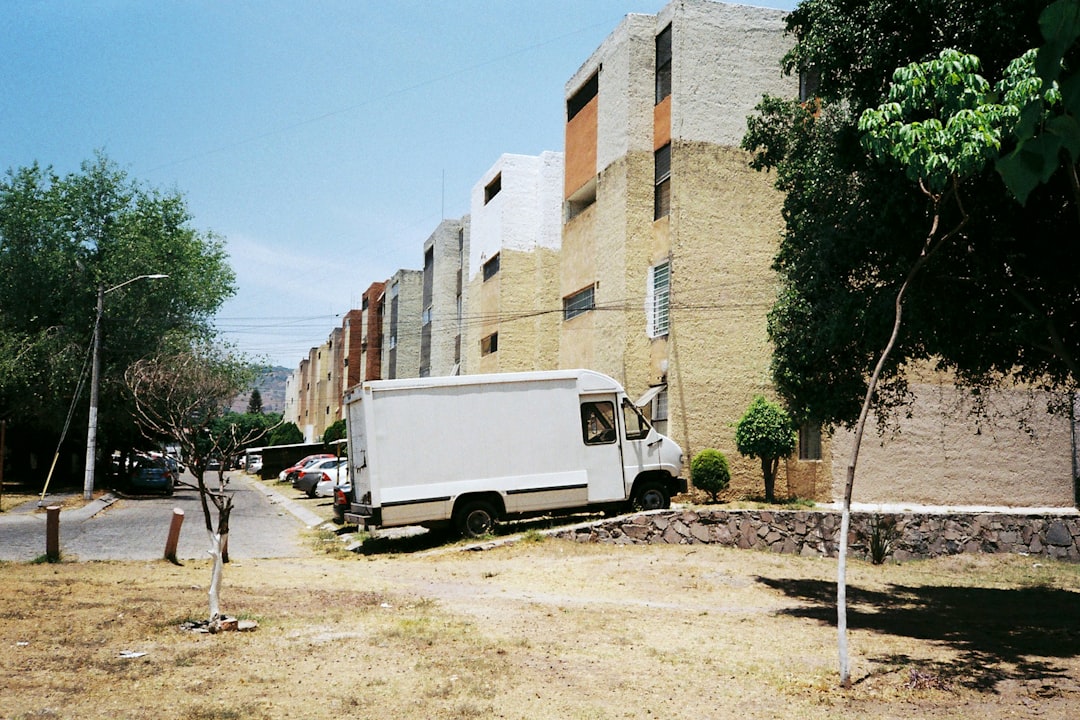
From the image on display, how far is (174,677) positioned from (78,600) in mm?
4557

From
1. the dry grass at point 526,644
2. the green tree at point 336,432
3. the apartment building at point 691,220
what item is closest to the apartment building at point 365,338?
the green tree at point 336,432

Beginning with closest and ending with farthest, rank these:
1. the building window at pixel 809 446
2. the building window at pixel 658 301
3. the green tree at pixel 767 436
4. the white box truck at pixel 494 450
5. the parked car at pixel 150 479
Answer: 1. the white box truck at pixel 494 450
2. the green tree at pixel 767 436
3. the building window at pixel 809 446
4. the building window at pixel 658 301
5. the parked car at pixel 150 479

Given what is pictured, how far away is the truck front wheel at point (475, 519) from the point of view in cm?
1830

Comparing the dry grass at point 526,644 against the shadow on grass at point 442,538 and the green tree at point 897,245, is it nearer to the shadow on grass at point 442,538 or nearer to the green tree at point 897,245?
the shadow on grass at point 442,538

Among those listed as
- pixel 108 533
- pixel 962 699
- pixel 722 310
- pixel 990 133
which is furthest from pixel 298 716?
pixel 722 310

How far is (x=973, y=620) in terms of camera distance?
12.5m

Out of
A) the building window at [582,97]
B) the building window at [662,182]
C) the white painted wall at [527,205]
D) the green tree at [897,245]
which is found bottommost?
the green tree at [897,245]

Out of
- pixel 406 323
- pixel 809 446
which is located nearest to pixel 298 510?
pixel 809 446

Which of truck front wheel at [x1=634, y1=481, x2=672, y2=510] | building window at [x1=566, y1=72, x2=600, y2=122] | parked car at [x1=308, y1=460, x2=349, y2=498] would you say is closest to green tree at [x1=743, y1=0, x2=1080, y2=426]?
truck front wheel at [x1=634, y1=481, x2=672, y2=510]

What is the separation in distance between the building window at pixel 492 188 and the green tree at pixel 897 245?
27.7 meters

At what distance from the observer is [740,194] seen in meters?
25.9

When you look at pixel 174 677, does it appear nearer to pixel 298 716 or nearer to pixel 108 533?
pixel 298 716

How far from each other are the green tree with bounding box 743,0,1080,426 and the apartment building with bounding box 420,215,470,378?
3402cm

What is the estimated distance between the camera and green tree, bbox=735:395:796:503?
922 inches
